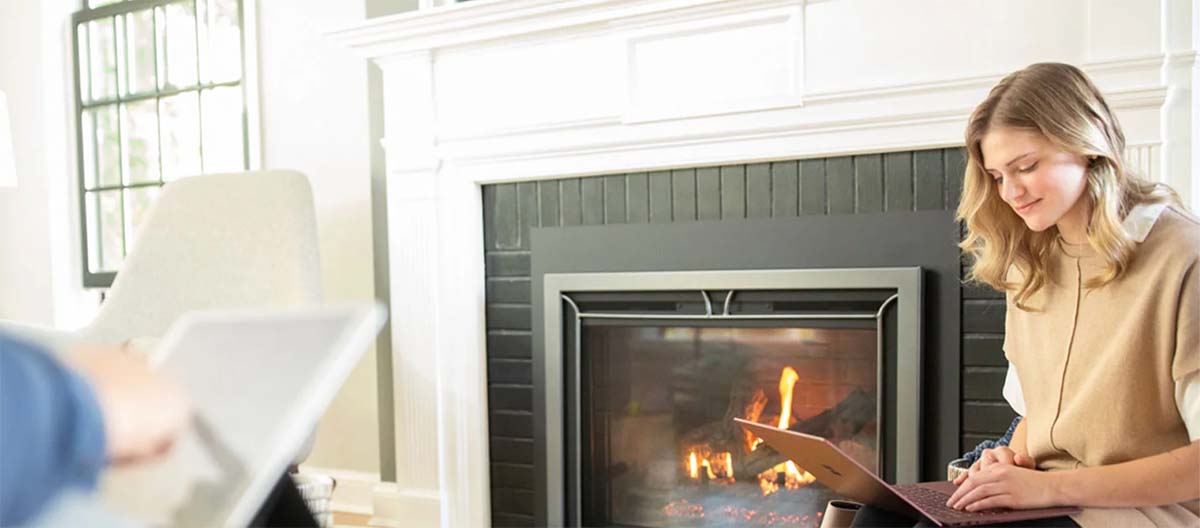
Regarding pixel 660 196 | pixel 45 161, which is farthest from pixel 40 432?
pixel 45 161

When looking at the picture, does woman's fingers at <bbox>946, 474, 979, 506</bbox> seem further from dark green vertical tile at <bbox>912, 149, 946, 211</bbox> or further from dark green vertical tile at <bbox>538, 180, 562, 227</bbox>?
dark green vertical tile at <bbox>538, 180, 562, 227</bbox>

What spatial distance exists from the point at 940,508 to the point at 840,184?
1.05 m

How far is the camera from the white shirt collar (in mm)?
1120

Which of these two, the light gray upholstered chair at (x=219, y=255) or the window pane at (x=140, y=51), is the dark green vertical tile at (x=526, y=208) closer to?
the light gray upholstered chair at (x=219, y=255)

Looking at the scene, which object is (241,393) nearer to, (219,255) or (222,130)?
(219,255)

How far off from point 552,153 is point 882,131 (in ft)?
2.61

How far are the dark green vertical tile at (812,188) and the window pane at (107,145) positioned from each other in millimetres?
2580

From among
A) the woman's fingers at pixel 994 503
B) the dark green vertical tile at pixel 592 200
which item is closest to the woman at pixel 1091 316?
the woman's fingers at pixel 994 503

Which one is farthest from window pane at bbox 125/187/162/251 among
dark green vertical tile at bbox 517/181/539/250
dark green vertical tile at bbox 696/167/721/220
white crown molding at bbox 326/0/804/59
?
dark green vertical tile at bbox 696/167/721/220

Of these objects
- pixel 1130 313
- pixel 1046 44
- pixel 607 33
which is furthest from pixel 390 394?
pixel 1130 313

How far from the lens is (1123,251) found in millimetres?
1112

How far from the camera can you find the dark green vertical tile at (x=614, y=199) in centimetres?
238

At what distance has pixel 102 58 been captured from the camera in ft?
11.8

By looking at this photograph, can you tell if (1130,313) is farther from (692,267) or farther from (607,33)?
(607,33)
